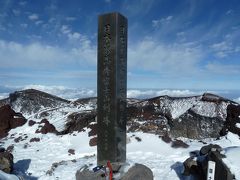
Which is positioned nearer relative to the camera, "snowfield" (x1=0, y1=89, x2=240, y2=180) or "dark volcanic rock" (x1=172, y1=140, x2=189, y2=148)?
"snowfield" (x1=0, y1=89, x2=240, y2=180)

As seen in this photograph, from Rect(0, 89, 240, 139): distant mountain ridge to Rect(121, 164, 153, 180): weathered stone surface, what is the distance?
7185mm

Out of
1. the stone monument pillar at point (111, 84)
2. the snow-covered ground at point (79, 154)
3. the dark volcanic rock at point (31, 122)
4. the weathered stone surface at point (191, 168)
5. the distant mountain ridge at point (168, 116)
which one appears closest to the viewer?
the stone monument pillar at point (111, 84)

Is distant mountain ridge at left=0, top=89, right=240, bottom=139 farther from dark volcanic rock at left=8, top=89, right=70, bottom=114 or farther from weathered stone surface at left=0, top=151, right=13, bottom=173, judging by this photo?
Result: weathered stone surface at left=0, top=151, right=13, bottom=173

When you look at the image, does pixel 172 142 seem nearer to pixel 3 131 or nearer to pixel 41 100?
pixel 3 131

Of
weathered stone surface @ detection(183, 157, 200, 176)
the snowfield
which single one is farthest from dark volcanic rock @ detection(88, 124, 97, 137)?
weathered stone surface @ detection(183, 157, 200, 176)

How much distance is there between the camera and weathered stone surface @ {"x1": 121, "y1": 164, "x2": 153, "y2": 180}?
695 cm

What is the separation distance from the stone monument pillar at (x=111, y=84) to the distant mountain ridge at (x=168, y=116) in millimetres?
7369

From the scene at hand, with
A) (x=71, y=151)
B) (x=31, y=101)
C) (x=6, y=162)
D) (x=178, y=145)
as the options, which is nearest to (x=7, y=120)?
(x=31, y=101)

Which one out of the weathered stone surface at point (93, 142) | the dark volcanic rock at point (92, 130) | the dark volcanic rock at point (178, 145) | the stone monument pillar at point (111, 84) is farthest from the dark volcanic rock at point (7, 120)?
A: the stone monument pillar at point (111, 84)

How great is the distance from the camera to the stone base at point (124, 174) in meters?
6.94

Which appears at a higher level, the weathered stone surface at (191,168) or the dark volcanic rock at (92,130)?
the dark volcanic rock at (92,130)

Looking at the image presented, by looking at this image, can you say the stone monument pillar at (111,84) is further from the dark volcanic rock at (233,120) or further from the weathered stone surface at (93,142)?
the dark volcanic rock at (233,120)

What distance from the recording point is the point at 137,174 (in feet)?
23.2

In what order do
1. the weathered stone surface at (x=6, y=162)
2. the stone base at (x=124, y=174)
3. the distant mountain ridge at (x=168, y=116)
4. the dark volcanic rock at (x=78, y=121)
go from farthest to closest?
the dark volcanic rock at (x=78, y=121) < the distant mountain ridge at (x=168, y=116) < the weathered stone surface at (x=6, y=162) < the stone base at (x=124, y=174)
